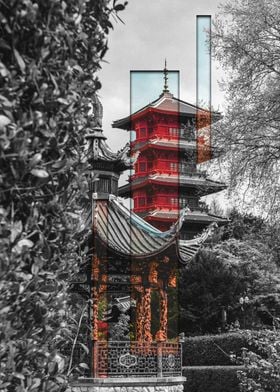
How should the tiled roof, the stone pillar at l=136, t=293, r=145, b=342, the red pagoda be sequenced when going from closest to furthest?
the stone pillar at l=136, t=293, r=145, b=342 → the tiled roof → the red pagoda

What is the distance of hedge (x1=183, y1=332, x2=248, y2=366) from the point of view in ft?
70.8

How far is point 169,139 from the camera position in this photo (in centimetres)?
4056

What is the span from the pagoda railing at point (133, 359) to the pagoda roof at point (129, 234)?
180 cm

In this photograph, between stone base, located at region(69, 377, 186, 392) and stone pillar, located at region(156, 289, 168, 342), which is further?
stone pillar, located at region(156, 289, 168, 342)

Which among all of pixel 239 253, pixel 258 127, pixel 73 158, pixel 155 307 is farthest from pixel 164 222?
pixel 73 158

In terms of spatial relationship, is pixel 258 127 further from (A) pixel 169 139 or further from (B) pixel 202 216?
(A) pixel 169 139

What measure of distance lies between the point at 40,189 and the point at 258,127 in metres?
10.9

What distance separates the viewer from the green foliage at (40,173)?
2.58m

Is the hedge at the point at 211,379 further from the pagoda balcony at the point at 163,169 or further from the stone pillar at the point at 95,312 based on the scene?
the pagoda balcony at the point at 163,169

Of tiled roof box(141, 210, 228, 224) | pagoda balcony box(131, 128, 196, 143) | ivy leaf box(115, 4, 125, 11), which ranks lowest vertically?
ivy leaf box(115, 4, 125, 11)

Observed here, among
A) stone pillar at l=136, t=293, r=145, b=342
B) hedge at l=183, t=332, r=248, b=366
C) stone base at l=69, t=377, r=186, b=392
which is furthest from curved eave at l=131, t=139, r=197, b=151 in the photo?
stone base at l=69, t=377, r=186, b=392

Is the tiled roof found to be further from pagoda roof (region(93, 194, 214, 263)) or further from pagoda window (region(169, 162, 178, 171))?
pagoda roof (region(93, 194, 214, 263))

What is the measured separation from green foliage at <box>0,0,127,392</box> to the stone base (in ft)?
34.4

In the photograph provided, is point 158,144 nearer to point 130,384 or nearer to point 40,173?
point 130,384
